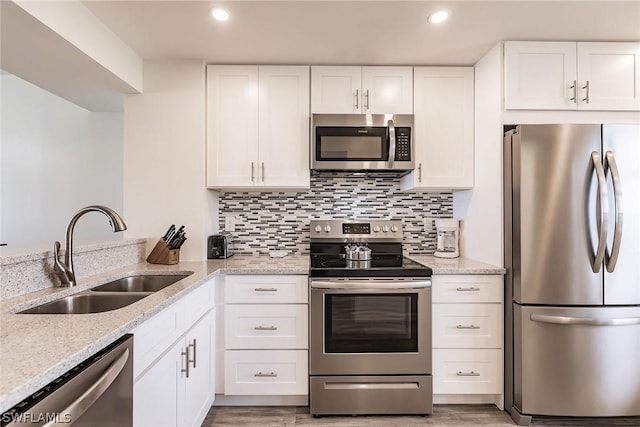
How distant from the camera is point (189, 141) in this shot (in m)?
2.44

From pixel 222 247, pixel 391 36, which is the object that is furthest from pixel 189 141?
pixel 391 36

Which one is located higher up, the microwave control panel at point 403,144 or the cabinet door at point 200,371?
the microwave control panel at point 403,144

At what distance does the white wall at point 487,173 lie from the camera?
2.18 m

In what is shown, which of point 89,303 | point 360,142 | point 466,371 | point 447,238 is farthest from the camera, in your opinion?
point 447,238

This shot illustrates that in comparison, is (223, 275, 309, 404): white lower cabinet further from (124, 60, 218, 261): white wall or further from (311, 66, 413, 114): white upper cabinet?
(311, 66, 413, 114): white upper cabinet

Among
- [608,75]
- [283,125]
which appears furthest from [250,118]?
[608,75]

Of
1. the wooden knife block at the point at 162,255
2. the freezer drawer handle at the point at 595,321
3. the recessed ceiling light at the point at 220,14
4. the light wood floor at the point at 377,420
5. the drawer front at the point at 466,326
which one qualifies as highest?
the recessed ceiling light at the point at 220,14

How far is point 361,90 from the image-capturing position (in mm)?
2494

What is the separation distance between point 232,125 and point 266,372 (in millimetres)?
1657

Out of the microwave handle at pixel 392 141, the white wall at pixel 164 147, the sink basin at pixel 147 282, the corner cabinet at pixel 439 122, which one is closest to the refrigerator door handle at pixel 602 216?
the corner cabinet at pixel 439 122

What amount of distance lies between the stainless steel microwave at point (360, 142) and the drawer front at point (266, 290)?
0.81m

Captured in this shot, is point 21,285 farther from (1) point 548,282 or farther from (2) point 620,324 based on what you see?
(2) point 620,324

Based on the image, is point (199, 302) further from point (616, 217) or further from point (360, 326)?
point (616, 217)

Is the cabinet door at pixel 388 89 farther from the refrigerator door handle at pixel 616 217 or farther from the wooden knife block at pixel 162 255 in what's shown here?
the wooden knife block at pixel 162 255
